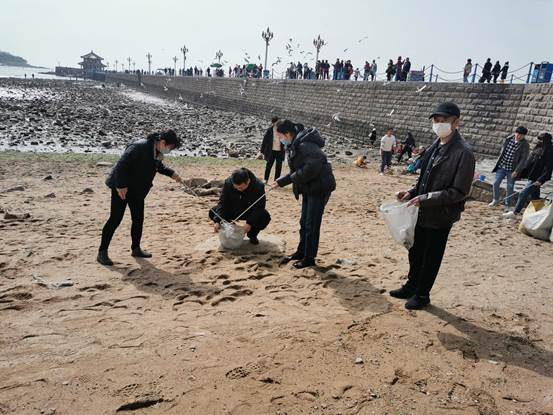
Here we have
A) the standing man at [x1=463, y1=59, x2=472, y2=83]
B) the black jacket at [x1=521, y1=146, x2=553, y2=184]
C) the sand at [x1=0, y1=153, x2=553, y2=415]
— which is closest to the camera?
the sand at [x1=0, y1=153, x2=553, y2=415]

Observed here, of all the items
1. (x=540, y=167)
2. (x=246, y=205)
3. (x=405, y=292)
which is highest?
(x=540, y=167)

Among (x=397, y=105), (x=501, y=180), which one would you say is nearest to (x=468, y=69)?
(x=397, y=105)

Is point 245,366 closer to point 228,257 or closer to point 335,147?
point 228,257

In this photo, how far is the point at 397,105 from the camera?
62.2 ft

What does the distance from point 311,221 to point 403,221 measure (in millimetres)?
1200

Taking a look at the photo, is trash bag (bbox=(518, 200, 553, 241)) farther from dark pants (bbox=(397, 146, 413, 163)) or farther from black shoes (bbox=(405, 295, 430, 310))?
dark pants (bbox=(397, 146, 413, 163))

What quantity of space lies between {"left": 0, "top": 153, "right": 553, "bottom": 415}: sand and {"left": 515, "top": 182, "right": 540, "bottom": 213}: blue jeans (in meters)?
1.46

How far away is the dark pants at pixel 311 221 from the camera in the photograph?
14.6ft

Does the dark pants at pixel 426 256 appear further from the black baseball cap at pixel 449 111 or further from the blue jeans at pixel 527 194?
the blue jeans at pixel 527 194

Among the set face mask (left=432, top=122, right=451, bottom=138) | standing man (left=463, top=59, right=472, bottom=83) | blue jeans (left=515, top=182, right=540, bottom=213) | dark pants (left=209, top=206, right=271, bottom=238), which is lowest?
dark pants (left=209, top=206, right=271, bottom=238)

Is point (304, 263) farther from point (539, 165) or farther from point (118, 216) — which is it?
point (539, 165)

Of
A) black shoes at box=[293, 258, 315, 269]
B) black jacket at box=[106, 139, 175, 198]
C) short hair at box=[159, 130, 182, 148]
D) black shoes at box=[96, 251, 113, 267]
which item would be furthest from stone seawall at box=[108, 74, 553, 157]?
black shoes at box=[96, 251, 113, 267]

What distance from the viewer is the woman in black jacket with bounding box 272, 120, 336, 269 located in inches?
170

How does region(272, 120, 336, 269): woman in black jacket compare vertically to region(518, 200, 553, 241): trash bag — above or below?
above
